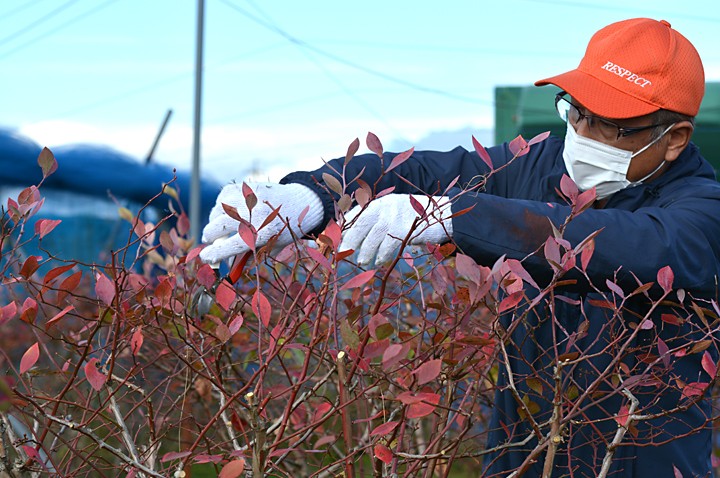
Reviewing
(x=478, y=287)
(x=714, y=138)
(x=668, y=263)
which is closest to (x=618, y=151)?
(x=668, y=263)

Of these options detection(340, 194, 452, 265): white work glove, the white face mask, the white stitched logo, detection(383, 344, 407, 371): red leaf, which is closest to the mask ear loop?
the white face mask

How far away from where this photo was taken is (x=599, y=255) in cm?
161

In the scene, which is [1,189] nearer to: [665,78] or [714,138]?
[714,138]

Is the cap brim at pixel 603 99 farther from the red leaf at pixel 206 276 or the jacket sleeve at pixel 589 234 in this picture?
the red leaf at pixel 206 276

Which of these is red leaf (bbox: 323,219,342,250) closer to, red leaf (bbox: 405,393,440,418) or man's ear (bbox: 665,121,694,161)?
red leaf (bbox: 405,393,440,418)

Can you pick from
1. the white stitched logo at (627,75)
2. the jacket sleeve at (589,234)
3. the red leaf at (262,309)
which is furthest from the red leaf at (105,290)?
the white stitched logo at (627,75)

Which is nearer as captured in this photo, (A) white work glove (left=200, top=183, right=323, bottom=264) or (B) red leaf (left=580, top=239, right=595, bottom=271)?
(B) red leaf (left=580, top=239, right=595, bottom=271)

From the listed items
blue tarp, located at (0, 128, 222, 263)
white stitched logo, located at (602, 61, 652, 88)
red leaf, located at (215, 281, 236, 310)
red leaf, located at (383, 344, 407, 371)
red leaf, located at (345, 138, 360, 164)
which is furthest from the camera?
blue tarp, located at (0, 128, 222, 263)

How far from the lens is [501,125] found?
27.7 feet

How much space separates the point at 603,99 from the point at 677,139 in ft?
0.69

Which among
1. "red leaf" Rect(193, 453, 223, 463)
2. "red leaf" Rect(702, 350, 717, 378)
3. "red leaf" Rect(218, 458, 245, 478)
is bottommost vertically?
"red leaf" Rect(702, 350, 717, 378)

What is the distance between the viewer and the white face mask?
6.56ft

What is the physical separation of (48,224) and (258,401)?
621mm

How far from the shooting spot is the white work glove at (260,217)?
5.44ft
